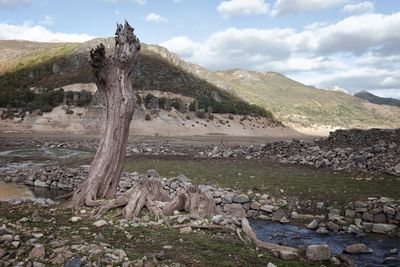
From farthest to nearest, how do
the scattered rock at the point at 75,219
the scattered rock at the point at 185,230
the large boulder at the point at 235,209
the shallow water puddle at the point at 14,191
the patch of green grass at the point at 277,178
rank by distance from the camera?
the shallow water puddle at the point at 14,191 → the patch of green grass at the point at 277,178 → the large boulder at the point at 235,209 → the scattered rock at the point at 75,219 → the scattered rock at the point at 185,230

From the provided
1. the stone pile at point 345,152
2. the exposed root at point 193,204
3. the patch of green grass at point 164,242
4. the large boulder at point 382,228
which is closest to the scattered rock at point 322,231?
the large boulder at point 382,228

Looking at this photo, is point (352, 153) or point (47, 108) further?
point (47, 108)

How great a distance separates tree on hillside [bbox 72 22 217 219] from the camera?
12148mm

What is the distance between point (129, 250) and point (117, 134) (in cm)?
524

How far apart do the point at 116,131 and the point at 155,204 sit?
2768 millimetres

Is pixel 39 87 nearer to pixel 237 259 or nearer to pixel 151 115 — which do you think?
pixel 151 115

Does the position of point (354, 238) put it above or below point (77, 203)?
below

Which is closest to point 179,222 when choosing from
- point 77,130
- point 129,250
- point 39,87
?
point 129,250

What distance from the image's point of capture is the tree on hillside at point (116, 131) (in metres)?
12.1

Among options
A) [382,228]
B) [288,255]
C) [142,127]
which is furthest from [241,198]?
[142,127]

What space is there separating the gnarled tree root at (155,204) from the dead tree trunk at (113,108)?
1122 millimetres

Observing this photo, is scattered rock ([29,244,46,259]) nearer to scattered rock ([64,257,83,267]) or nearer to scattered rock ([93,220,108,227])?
scattered rock ([64,257,83,267])

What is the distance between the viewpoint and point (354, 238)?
1360 centimetres

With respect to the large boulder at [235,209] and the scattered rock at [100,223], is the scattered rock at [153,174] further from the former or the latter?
the scattered rock at [100,223]
